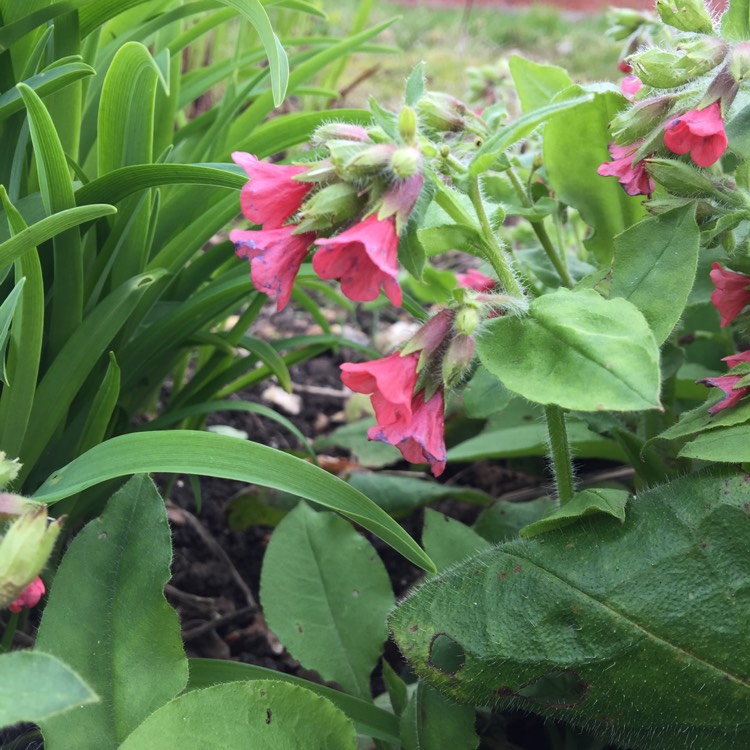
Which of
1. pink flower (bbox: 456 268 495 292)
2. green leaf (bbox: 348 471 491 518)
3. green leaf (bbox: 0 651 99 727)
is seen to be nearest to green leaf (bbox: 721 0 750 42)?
pink flower (bbox: 456 268 495 292)

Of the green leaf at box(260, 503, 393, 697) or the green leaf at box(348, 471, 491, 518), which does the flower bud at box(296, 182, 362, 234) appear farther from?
the green leaf at box(348, 471, 491, 518)

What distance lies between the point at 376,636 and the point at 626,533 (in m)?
0.33

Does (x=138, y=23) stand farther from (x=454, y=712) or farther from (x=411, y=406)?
(x=454, y=712)

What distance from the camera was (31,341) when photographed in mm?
780

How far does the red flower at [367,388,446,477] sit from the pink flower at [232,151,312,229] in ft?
0.65

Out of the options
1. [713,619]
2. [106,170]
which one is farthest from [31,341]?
[713,619]

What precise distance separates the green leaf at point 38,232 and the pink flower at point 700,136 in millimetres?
496

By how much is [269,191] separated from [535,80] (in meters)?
0.43

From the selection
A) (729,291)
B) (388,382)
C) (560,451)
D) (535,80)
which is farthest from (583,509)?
(535,80)

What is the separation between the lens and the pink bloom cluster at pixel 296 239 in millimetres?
675

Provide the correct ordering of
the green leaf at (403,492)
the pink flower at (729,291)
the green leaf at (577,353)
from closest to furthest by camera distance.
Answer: the green leaf at (577,353), the pink flower at (729,291), the green leaf at (403,492)

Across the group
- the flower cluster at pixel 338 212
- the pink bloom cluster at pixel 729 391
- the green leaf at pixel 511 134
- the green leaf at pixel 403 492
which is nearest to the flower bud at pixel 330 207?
the flower cluster at pixel 338 212

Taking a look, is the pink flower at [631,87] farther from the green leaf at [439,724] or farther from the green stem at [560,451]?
the green leaf at [439,724]

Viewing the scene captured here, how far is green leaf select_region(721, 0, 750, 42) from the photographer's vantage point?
30.9 inches
